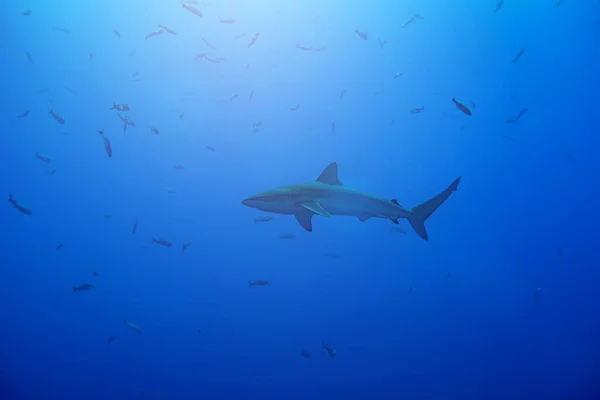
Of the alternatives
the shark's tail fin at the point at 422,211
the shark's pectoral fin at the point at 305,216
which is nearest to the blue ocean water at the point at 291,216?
the shark's tail fin at the point at 422,211

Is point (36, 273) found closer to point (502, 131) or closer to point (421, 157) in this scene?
point (421, 157)

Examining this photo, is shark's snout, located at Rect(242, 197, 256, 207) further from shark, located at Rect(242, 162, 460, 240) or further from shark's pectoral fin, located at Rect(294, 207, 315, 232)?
shark's pectoral fin, located at Rect(294, 207, 315, 232)

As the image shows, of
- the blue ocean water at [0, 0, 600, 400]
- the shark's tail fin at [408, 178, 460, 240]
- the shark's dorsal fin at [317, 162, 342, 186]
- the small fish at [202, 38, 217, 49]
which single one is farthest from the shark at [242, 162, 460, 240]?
the small fish at [202, 38, 217, 49]

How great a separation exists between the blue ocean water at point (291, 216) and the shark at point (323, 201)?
4.16m

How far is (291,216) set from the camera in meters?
8.86

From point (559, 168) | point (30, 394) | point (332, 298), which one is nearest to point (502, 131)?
point (559, 168)

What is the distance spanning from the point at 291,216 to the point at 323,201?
188 inches

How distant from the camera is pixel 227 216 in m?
9.02

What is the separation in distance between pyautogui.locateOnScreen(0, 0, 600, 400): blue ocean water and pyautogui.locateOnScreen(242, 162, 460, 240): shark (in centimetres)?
416

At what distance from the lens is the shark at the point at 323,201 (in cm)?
401

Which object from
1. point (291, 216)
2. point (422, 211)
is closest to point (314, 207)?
point (422, 211)

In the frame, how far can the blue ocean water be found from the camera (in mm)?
7918

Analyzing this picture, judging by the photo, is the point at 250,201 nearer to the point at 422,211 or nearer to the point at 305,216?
the point at 305,216

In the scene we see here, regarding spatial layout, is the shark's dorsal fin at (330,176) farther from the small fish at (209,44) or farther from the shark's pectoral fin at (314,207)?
the small fish at (209,44)
